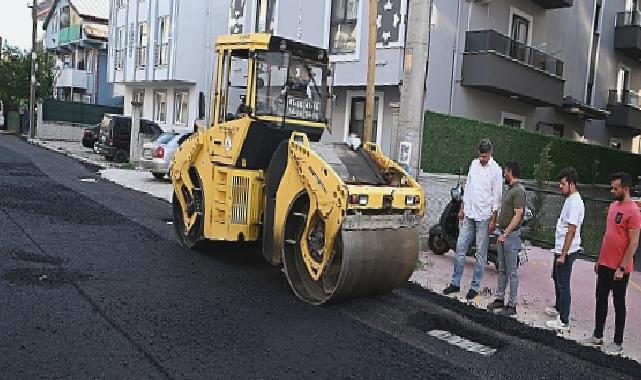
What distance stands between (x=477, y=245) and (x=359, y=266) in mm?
1855

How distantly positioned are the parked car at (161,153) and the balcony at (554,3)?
1243 cm

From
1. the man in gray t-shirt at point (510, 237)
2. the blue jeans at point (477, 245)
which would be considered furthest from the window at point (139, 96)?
the man in gray t-shirt at point (510, 237)

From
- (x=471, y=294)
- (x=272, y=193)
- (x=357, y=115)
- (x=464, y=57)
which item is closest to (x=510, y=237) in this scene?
(x=471, y=294)

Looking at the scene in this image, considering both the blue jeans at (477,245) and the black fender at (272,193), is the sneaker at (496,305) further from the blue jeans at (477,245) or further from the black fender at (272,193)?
the black fender at (272,193)

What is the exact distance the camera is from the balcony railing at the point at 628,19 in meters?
27.6

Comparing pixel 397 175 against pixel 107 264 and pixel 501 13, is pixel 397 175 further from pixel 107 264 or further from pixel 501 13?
pixel 501 13

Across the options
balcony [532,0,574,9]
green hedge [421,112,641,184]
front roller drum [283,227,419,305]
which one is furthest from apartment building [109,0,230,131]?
front roller drum [283,227,419,305]

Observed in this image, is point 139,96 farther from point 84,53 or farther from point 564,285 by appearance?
point 564,285

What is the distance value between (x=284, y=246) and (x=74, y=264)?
272 centimetres

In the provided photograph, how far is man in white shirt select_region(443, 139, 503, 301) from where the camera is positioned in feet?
26.1

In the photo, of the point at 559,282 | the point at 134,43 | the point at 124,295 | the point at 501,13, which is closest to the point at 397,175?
the point at 559,282

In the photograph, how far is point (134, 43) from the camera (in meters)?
34.0

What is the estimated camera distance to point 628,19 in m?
27.8

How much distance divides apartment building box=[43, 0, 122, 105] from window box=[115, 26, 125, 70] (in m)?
9.61
